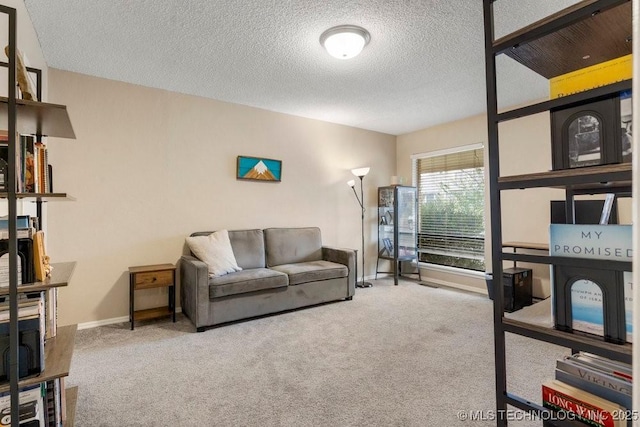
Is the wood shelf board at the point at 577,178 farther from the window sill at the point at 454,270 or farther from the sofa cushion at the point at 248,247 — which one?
the window sill at the point at 454,270

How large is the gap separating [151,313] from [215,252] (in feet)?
2.79

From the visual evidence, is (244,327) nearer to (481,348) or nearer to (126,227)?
(126,227)

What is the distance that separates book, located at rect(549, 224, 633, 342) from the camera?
948 mm

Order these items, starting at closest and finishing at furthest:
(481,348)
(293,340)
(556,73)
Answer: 1. (556,73)
2. (481,348)
3. (293,340)

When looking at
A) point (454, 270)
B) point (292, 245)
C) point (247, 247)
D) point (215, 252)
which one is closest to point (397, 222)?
point (454, 270)

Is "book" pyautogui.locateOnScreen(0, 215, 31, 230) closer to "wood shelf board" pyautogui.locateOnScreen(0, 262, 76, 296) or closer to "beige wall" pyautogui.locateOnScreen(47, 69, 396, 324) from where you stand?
"wood shelf board" pyautogui.locateOnScreen(0, 262, 76, 296)

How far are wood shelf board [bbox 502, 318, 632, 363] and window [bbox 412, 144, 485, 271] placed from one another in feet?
12.0

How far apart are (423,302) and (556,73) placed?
3.04 metres

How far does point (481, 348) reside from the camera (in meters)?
2.59

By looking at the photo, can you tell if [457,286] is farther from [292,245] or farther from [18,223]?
[18,223]

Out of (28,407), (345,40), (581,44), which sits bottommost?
(28,407)

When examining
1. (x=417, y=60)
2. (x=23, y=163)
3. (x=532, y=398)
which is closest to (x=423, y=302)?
(x=532, y=398)

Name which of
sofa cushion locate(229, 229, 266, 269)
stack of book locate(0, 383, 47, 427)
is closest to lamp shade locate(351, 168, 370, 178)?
sofa cushion locate(229, 229, 266, 269)

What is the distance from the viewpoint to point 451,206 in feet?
16.0
